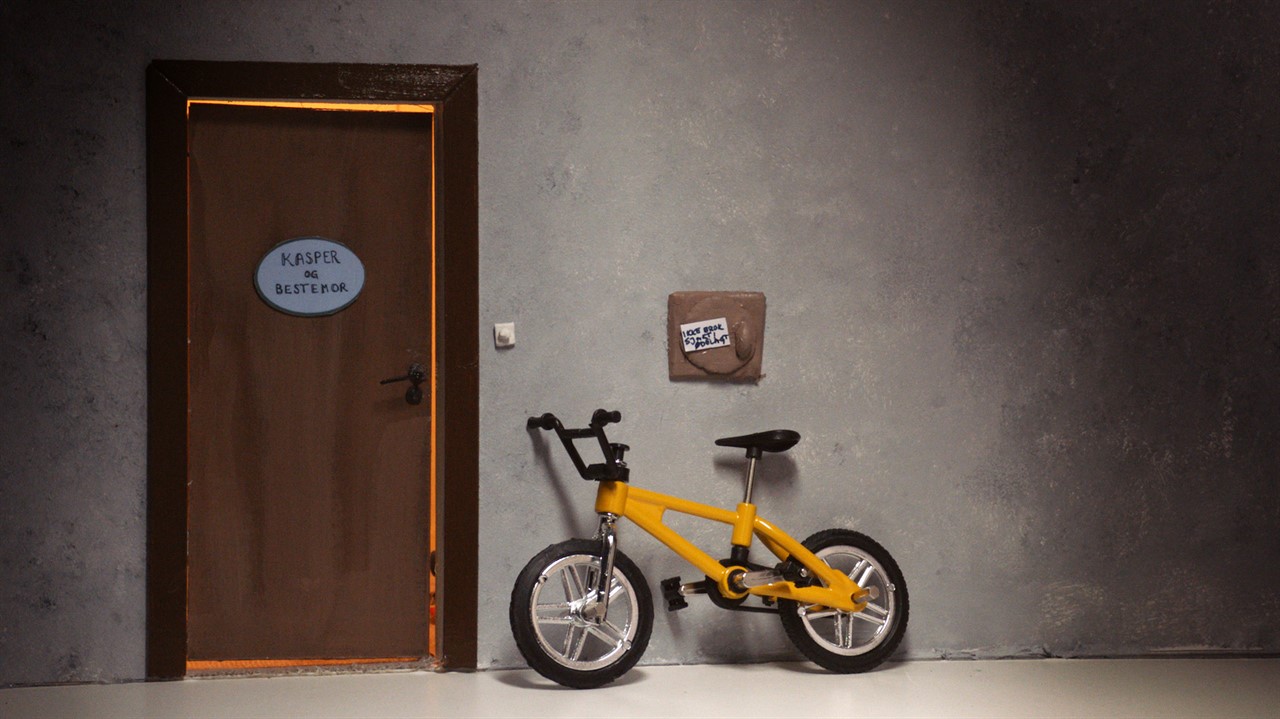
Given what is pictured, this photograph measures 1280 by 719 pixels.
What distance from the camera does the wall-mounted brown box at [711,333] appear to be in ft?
11.8

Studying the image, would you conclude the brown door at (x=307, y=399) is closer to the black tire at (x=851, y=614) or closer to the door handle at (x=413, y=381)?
the door handle at (x=413, y=381)

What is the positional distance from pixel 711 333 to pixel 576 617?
3.22 ft

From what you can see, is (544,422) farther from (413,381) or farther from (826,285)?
(826,285)

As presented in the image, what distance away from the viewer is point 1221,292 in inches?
150

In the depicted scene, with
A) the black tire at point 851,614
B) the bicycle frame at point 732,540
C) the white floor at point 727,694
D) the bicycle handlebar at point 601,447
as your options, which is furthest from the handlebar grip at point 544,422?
the black tire at point 851,614

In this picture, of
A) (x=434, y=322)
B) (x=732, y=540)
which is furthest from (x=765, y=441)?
(x=434, y=322)

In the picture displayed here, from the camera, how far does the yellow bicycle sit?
10.8 ft

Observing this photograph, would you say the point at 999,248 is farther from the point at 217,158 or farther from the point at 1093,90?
the point at 217,158

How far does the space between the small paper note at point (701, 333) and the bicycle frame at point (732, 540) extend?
49 centimetres

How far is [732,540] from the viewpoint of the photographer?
136 inches

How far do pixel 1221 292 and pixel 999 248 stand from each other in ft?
2.59

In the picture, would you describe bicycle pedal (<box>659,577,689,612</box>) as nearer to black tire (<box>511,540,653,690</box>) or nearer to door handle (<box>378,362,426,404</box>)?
black tire (<box>511,540,653,690</box>)

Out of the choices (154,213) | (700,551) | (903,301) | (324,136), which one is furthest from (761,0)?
(154,213)

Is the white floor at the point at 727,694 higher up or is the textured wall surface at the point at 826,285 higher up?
the textured wall surface at the point at 826,285
